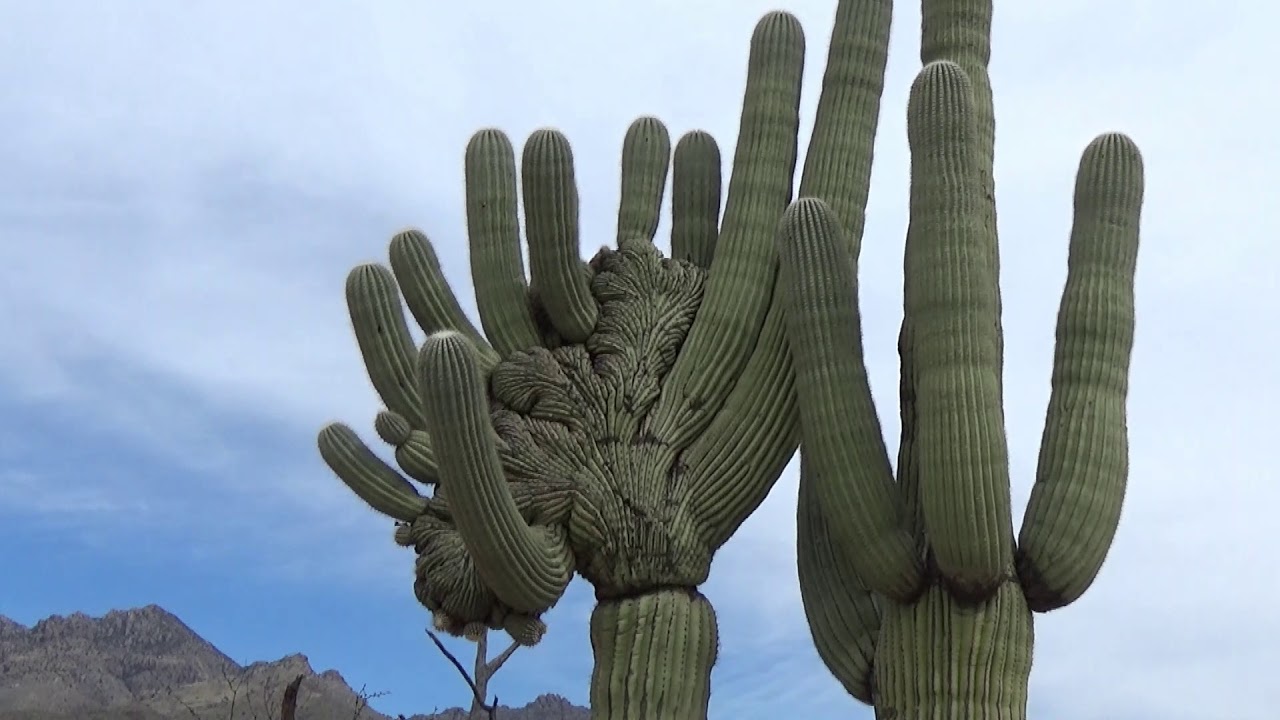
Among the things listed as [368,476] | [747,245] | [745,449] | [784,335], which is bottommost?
[368,476]

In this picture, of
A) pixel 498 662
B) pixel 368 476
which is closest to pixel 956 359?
pixel 368 476

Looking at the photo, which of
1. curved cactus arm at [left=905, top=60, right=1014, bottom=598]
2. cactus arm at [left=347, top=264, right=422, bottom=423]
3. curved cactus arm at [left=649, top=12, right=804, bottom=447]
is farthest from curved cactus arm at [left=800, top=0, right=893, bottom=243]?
cactus arm at [left=347, top=264, right=422, bottom=423]

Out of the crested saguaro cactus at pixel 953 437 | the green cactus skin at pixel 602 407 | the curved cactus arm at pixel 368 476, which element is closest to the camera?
the crested saguaro cactus at pixel 953 437

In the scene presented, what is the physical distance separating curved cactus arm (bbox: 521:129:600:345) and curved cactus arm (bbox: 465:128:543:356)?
6.5 inches

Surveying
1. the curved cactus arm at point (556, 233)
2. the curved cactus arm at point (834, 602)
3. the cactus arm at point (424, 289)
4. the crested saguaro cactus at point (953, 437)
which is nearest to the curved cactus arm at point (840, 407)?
→ the crested saguaro cactus at point (953, 437)

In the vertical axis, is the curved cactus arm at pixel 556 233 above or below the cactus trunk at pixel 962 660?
above

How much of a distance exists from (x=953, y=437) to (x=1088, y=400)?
0.77m

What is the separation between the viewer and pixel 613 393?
301 inches

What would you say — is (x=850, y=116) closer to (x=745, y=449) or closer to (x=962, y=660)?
(x=745, y=449)

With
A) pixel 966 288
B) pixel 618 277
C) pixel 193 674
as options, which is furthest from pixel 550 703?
pixel 966 288

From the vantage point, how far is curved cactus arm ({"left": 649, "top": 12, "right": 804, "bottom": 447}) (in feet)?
25.1

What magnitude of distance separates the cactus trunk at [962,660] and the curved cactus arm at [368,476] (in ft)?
8.26

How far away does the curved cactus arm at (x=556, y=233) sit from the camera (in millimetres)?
7332

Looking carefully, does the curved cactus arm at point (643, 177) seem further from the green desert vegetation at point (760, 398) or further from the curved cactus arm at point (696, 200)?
the curved cactus arm at point (696, 200)
